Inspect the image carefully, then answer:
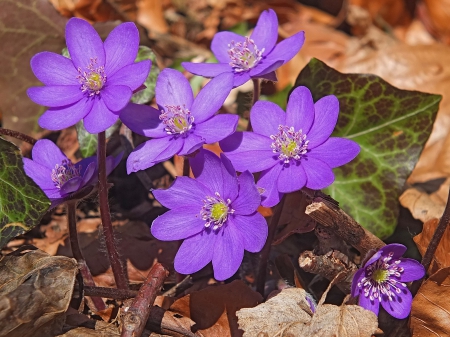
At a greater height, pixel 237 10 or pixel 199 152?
pixel 199 152

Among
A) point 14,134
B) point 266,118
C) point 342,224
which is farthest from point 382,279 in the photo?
point 14,134

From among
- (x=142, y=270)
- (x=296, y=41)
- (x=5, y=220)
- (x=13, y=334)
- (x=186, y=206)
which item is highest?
(x=296, y=41)

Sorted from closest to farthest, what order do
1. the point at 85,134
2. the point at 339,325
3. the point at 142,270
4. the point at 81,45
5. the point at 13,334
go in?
the point at 13,334, the point at 339,325, the point at 81,45, the point at 142,270, the point at 85,134

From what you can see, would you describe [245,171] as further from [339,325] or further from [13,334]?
[13,334]

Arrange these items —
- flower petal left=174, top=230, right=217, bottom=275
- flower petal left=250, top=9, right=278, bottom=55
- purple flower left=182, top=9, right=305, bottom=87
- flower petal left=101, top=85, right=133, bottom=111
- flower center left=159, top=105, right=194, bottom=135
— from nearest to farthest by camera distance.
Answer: flower petal left=101, top=85, right=133, bottom=111, flower petal left=174, top=230, right=217, bottom=275, flower center left=159, top=105, right=194, bottom=135, purple flower left=182, top=9, right=305, bottom=87, flower petal left=250, top=9, right=278, bottom=55

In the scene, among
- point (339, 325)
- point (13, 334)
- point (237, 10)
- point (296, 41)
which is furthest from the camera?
point (237, 10)

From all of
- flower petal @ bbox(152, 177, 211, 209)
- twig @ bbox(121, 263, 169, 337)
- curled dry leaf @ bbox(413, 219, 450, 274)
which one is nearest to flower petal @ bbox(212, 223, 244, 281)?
flower petal @ bbox(152, 177, 211, 209)

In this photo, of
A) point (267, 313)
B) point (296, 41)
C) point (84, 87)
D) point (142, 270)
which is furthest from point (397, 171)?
point (84, 87)

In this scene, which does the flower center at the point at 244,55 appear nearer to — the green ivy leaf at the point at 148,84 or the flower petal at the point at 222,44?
the flower petal at the point at 222,44

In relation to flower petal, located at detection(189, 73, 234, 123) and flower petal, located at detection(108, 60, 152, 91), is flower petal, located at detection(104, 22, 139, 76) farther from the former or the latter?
flower petal, located at detection(189, 73, 234, 123)
